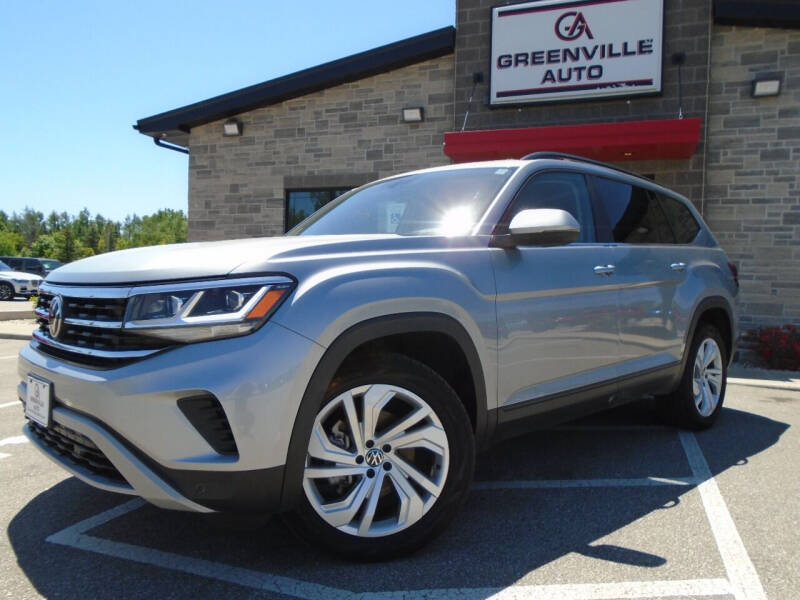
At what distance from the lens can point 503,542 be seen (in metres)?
2.77

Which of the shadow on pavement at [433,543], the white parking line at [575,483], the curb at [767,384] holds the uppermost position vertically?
the shadow on pavement at [433,543]

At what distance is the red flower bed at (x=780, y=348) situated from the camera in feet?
27.8

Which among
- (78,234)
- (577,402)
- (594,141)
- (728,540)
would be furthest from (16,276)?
(78,234)

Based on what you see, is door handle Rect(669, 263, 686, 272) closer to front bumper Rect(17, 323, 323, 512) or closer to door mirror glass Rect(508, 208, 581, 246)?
door mirror glass Rect(508, 208, 581, 246)

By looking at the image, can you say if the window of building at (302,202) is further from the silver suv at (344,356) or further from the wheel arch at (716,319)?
the silver suv at (344,356)

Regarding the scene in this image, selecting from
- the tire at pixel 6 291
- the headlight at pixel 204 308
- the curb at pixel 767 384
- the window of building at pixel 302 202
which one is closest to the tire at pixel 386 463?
the headlight at pixel 204 308

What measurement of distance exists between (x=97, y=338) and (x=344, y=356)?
0.92 meters

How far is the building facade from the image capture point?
9625mm

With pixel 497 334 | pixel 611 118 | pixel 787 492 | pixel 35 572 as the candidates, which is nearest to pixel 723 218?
pixel 611 118

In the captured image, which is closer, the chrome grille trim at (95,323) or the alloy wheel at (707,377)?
the chrome grille trim at (95,323)

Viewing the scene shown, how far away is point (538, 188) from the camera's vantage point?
346 centimetres

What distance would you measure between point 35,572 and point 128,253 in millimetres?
1304

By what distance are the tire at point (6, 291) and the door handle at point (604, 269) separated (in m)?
24.3

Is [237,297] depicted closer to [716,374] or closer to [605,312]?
[605,312]
